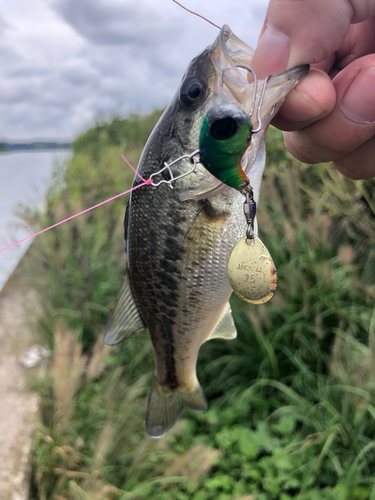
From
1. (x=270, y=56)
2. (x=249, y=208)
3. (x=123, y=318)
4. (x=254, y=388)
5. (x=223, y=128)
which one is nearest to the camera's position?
(x=223, y=128)

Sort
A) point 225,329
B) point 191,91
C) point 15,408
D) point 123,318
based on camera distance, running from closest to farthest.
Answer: point 191,91 < point 123,318 < point 225,329 < point 15,408

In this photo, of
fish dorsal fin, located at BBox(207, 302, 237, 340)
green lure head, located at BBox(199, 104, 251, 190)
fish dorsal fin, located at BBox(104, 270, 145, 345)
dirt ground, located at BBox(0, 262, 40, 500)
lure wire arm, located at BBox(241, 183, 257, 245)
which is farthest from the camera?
dirt ground, located at BBox(0, 262, 40, 500)

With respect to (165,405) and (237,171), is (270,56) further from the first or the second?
(165,405)

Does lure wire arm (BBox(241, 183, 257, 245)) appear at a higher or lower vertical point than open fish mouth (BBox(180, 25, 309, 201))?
lower

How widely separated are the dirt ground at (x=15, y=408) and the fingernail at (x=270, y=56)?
8.53 ft

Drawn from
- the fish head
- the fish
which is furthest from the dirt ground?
the fish head

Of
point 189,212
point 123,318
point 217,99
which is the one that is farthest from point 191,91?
point 123,318

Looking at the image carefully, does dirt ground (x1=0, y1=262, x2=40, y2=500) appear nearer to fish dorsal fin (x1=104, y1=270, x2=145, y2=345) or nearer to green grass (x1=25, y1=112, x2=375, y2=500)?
green grass (x1=25, y1=112, x2=375, y2=500)

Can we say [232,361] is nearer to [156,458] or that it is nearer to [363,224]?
[156,458]

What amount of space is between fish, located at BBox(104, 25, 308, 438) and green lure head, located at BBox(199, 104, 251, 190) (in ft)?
0.66

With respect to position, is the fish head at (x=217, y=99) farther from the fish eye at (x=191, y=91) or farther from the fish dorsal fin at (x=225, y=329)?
the fish dorsal fin at (x=225, y=329)

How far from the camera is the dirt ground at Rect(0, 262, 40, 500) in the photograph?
241cm

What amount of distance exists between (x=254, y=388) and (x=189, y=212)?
86.7 inches

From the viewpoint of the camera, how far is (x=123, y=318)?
4.57 ft
